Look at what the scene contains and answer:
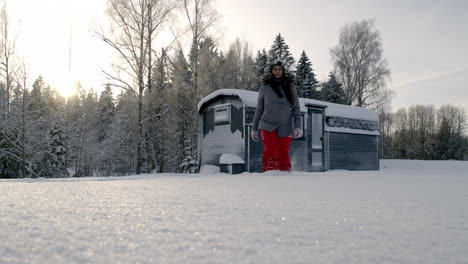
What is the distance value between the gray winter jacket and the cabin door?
661 centimetres

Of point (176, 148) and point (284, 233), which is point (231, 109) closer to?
point (284, 233)

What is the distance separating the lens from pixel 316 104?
11.2 meters

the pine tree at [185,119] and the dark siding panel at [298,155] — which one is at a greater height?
the pine tree at [185,119]

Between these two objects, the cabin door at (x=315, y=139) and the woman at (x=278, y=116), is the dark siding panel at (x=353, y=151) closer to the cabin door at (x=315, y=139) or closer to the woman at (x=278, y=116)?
the cabin door at (x=315, y=139)

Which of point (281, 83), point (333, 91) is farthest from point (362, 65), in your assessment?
point (281, 83)

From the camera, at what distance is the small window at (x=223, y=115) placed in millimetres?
10156

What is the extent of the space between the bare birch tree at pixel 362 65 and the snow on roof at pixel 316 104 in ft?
30.4

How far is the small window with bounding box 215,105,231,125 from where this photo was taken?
10.2 metres

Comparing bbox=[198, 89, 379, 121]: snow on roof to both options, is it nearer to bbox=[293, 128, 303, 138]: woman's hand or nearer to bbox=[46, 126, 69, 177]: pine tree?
bbox=[293, 128, 303, 138]: woman's hand

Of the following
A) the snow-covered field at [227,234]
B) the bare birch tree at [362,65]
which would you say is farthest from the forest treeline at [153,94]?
the snow-covered field at [227,234]

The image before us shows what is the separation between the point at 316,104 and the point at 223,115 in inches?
136

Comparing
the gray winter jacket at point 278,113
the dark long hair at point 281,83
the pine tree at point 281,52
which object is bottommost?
the gray winter jacket at point 278,113

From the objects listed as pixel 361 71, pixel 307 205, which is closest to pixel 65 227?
pixel 307 205

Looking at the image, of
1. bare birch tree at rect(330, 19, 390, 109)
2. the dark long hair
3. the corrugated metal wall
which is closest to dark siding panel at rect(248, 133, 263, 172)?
the corrugated metal wall
